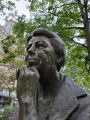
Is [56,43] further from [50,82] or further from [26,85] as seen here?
[26,85]

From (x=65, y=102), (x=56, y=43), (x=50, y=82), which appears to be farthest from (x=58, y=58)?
(x=65, y=102)

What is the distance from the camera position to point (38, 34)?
150 centimetres

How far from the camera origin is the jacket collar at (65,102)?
3.63 feet

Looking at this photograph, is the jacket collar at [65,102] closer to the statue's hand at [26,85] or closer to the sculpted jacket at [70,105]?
the sculpted jacket at [70,105]

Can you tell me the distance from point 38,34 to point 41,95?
719 mm

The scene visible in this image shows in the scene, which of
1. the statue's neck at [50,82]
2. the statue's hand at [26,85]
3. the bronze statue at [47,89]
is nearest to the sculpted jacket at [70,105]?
the bronze statue at [47,89]

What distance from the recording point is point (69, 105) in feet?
3.80

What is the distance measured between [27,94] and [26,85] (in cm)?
8

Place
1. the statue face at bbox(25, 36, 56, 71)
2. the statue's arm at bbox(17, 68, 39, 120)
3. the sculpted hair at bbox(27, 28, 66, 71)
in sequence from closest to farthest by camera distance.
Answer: the statue's arm at bbox(17, 68, 39, 120) < the statue face at bbox(25, 36, 56, 71) < the sculpted hair at bbox(27, 28, 66, 71)

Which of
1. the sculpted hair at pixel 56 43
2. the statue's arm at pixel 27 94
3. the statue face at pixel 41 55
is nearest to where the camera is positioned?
the statue's arm at pixel 27 94

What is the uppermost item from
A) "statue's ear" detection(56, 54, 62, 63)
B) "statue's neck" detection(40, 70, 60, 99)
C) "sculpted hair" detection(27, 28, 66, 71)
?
"sculpted hair" detection(27, 28, 66, 71)

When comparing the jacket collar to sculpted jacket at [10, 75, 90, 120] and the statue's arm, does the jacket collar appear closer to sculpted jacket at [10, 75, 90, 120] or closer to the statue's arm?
sculpted jacket at [10, 75, 90, 120]

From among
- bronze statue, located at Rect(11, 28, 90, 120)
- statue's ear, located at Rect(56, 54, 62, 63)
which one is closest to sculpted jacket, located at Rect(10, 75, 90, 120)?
bronze statue, located at Rect(11, 28, 90, 120)

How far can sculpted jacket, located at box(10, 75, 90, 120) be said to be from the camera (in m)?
1.11
